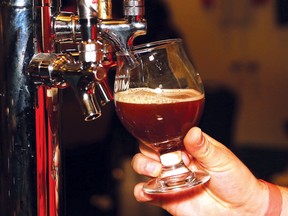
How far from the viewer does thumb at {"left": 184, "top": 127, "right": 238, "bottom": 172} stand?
0.95 m

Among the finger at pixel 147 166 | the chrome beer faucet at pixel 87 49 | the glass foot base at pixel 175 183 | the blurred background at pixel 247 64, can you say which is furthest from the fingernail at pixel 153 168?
the blurred background at pixel 247 64

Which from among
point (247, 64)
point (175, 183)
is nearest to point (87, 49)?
point (175, 183)

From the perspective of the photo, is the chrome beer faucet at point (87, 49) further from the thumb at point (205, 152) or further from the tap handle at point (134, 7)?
the thumb at point (205, 152)

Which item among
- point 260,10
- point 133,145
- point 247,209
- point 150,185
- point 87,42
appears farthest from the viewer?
point 260,10

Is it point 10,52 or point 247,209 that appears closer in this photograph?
point 10,52

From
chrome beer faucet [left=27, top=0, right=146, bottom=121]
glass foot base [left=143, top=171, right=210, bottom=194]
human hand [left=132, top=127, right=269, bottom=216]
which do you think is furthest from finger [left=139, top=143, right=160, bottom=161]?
chrome beer faucet [left=27, top=0, right=146, bottom=121]

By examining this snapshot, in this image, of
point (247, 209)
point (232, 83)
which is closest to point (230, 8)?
point (232, 83)

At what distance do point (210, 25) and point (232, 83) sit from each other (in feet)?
1.23

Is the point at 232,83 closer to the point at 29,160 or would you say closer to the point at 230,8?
the point at 230,8

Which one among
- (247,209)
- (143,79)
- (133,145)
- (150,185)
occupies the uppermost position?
(143,79)

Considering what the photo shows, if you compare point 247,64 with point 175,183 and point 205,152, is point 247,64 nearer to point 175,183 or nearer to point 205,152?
point 205,152

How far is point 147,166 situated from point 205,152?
0.17 meters

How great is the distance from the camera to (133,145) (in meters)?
3.20

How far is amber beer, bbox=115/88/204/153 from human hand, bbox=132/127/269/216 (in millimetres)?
159
